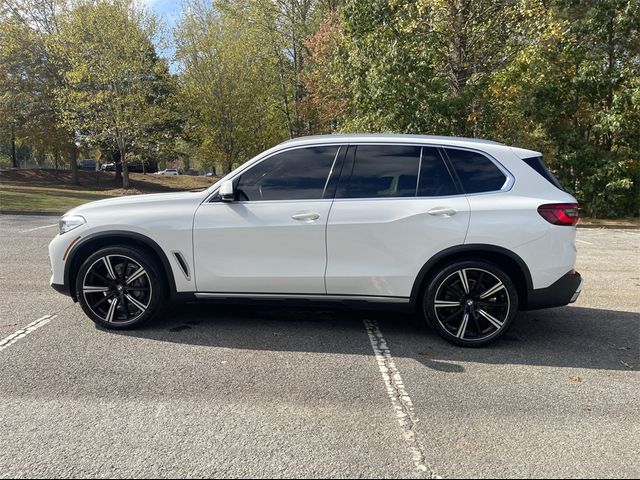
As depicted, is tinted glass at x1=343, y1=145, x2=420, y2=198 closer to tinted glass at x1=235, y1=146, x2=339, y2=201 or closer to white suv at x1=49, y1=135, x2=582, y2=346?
white suv at x1=49, y1=135, x2=582, y2=346

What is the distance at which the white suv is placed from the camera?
13.9 feet

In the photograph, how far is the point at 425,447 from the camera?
2844mm

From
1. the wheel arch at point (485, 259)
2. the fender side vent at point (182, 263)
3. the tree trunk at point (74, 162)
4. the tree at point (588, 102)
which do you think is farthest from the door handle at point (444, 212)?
→ the tree trunk at point (74, 162)

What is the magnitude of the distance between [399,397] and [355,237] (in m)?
1.44

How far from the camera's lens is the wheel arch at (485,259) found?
4.22 m

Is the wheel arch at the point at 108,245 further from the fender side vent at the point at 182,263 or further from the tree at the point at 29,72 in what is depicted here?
the tree at the point at 29,72

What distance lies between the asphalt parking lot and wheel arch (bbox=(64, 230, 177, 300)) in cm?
49

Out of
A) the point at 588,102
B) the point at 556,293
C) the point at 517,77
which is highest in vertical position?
the point at 517,77

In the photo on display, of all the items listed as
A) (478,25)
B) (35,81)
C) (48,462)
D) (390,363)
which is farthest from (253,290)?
(35,81)

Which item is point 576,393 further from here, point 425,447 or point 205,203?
point 205,203

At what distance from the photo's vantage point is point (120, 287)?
461 centimetres

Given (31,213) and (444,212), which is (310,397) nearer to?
(444,212)

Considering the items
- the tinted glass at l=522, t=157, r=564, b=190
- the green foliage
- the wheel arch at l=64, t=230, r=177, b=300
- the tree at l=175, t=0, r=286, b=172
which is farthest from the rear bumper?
the tree at l=175, t=0, r=286, b=172

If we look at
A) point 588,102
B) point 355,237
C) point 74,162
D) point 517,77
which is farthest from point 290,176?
point 74,162
